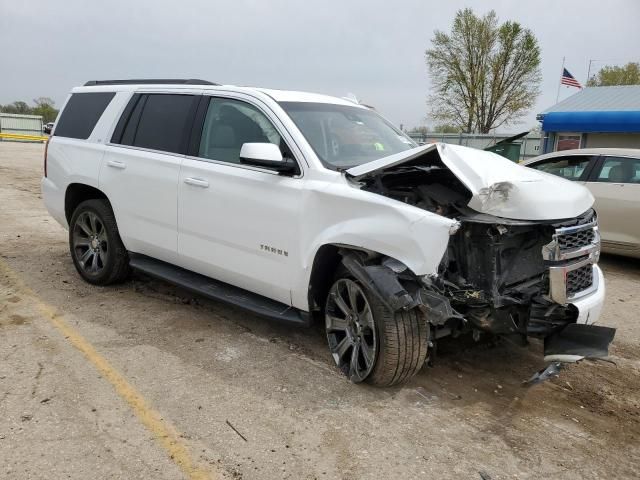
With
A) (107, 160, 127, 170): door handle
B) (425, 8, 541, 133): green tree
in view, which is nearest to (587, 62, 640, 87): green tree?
(425, 8, 541, 133): green tree

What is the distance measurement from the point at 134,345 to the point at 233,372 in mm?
915

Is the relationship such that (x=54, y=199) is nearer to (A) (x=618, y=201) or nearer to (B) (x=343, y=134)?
(B) (x=343, y=134)

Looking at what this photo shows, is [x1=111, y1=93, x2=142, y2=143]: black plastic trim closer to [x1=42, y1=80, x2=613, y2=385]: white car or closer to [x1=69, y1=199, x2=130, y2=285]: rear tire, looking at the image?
[x1=42, y1=80, x2=613, y2=385]: white car

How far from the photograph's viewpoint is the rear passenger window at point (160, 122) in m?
4.66

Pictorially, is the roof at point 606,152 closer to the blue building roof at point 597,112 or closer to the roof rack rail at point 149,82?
the roof rack rail at point 149,82

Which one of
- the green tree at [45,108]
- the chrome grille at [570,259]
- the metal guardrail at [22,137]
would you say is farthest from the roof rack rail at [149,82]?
the green tree at [45,108]

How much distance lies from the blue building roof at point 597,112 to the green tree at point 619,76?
20345mm

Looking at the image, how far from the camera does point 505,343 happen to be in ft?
14.7

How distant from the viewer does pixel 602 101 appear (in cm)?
→ 2328

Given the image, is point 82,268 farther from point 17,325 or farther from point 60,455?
point 60,455

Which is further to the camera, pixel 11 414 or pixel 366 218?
pixel 366 218

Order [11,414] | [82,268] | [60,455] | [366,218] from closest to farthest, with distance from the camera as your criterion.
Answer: [60,455] < [11,414] < [366,218] < [82,268]

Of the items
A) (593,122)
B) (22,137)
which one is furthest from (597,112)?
(22,137)

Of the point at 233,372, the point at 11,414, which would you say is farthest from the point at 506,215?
the point at 11,414
